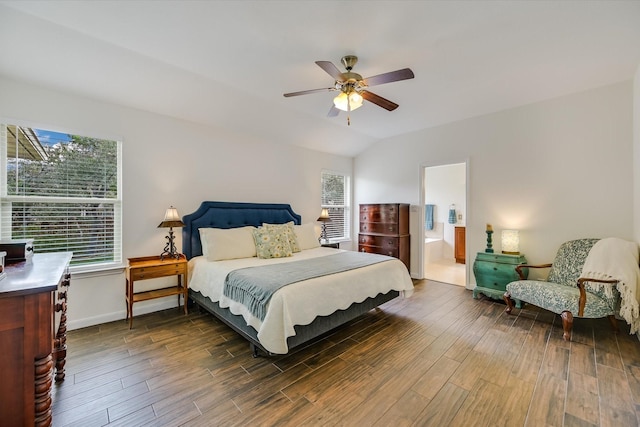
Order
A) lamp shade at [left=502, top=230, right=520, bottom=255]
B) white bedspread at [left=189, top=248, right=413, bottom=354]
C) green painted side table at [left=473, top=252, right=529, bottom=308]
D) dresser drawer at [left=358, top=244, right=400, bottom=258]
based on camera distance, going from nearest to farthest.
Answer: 1. white bedspread at [left=189, top=248, right=413, bottom=354]
2. green painted side table at [left=473, top=252, right=529, bottom=308]
3. lamp shade at [left=502, top=230, right=520, bottom=255]
4. dresser drawer at [left=358, top=244, right=400, bottom=258]

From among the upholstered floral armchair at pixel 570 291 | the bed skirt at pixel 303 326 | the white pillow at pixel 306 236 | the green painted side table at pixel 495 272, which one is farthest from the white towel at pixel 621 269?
the white pillow at pixel 306 236

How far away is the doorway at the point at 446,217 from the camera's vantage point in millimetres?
6789

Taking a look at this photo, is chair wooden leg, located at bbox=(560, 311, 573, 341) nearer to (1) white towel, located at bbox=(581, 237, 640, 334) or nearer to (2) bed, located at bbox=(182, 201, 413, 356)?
(1) white towel, located at bbox=(581, 237, 640, 334)

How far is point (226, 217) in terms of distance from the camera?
406cm

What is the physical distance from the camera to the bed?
2193 millimetres

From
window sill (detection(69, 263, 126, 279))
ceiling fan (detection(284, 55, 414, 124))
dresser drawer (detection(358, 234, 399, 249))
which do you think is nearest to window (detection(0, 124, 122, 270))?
window sill (detection(69, 263, 126, 279))

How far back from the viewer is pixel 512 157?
398 centimetres

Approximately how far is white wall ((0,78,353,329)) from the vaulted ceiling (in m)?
0.20

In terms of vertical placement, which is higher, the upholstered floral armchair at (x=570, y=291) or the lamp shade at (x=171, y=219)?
the lamp shade at (x=171, y=219)

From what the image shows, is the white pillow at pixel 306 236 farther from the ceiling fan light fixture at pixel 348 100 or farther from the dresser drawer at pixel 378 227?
the ceiling fan light fixture at pixel 348 100

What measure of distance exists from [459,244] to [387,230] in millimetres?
2868

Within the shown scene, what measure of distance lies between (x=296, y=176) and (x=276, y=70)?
2313 millimetres

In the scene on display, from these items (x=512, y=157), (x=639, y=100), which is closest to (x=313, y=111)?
(x=512, y=157)

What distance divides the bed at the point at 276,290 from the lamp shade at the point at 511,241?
174 cm
